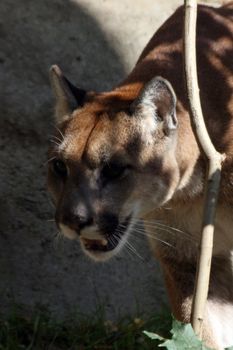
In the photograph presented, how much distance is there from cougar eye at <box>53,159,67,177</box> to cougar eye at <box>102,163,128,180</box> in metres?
0.21

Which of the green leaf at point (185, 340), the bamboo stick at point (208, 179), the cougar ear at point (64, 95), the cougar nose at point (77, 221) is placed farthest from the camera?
the cougar ear at point (64, 95)

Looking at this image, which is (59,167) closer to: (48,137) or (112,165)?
(112,165)

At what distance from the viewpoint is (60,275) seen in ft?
19.9

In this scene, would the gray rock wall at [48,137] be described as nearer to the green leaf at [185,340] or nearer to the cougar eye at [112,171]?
the cougar eye at [112,171]

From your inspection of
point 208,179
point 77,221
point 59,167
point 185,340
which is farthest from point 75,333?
point 185,340

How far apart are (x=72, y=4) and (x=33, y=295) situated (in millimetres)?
2448

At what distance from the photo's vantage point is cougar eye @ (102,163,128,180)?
4285 mm

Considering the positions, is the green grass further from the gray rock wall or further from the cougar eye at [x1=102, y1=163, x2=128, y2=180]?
the cougar eye at [x1=102, y1=163, x2=128, y2=180]

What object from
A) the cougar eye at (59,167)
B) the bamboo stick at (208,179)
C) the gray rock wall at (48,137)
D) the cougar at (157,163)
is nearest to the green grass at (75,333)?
the gray rock wall at (48,137)

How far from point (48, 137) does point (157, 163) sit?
217 centimetres

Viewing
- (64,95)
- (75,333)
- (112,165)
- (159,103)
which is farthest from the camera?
(75,333)

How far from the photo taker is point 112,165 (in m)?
4.30

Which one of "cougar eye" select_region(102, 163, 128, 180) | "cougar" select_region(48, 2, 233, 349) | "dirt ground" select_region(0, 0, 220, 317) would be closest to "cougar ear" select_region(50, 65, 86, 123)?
"cougar" select_region(48, 2, 233, 349)

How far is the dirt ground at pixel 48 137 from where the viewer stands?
19.6 ft
